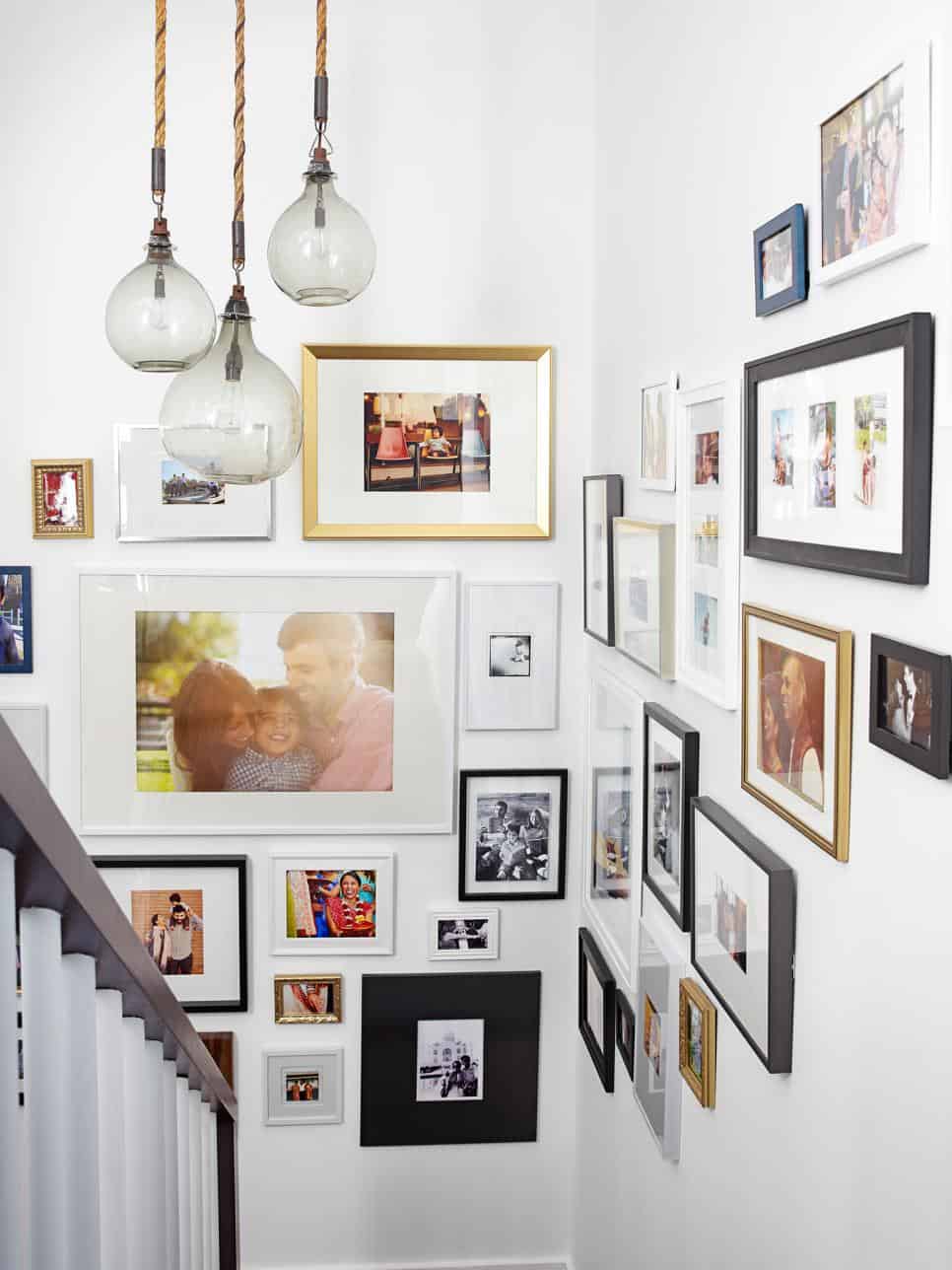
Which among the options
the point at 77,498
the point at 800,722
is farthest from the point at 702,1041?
the point at 77,498

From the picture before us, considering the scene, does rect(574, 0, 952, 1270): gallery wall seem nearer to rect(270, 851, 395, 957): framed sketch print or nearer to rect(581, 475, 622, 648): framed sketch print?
rect(581, 475, 622, 648): framed sketch print

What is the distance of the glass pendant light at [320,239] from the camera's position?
5.20 ft

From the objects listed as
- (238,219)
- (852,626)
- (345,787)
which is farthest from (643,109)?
(345,787)

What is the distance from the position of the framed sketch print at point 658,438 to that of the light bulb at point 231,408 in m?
0.57

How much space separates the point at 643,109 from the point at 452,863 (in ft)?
5.09

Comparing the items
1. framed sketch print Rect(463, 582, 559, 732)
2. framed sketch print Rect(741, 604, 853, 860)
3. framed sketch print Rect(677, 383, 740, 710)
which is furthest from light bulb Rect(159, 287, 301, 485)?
framed sketch print Rect(463, 582, 559, 732)

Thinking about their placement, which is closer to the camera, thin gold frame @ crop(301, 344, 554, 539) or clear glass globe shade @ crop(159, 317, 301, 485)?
clear glass globe shade @ crop(159, 317, 301, 485)

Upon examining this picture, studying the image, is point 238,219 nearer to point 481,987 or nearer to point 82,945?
point 82,945

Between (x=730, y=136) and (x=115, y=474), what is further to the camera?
(x=115, y=474)

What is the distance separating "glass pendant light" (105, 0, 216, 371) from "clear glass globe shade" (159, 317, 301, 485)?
0.10 feet

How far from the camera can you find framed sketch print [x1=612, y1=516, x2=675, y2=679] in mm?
1785

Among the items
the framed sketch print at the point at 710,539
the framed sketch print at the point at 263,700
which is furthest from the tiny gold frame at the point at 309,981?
the framed sketch print at the point at 710,539

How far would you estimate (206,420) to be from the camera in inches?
61.3

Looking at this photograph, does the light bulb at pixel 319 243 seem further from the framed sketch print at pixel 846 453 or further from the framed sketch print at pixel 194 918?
the framed sketch print at pixel 194 918
